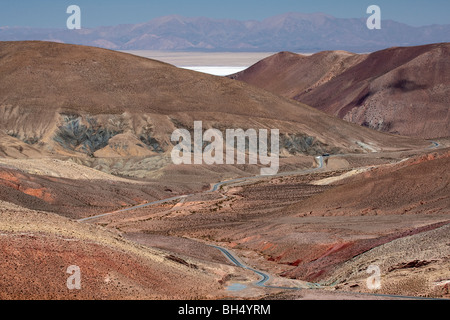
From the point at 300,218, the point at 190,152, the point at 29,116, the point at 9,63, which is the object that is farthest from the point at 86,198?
the point at 9,63

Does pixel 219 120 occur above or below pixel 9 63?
below

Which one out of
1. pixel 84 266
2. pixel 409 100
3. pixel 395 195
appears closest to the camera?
pixel 84 266

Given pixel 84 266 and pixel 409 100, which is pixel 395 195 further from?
pixel 409 100

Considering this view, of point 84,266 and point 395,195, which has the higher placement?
point 84,266

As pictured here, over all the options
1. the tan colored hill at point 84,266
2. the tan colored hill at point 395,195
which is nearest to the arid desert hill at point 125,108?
the tan colored hill at point 395,195

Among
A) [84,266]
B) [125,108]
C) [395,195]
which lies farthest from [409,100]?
[84,266]

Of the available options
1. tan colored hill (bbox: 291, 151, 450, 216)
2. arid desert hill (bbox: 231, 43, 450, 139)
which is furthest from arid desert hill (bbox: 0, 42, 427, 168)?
tan colored hill (bbox: 291, 151, 450, 216)

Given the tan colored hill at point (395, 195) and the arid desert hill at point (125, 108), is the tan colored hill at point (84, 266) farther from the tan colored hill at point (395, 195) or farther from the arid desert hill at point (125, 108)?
the arid desert hill at point (125, 108)

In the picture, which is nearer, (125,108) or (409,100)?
(125,108)
